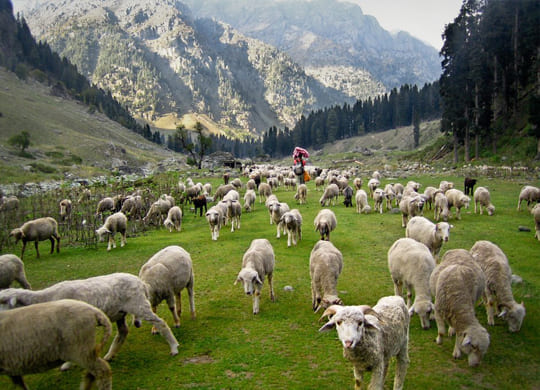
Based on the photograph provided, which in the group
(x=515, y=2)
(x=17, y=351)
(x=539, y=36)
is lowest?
(x=17, y=351)

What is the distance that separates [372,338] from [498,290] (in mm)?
5132

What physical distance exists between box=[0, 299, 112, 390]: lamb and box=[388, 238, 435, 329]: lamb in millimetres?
7280

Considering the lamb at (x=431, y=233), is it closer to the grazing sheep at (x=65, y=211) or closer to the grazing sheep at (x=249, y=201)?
the grazing sheep at (x=249, y=201)

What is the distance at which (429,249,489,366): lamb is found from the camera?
22.9ft

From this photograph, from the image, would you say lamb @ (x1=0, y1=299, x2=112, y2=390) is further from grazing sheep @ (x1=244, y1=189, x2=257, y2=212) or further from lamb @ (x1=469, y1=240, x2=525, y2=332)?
grazing sheep @ (x1=244, y1=189, x2=257, y2=212)

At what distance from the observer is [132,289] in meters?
7.70

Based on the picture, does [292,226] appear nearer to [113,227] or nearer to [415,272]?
[415,272]

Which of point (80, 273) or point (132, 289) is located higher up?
point (132, 289)

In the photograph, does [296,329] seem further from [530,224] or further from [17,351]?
[530,224]

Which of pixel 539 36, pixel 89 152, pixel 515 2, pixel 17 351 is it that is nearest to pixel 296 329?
pixel 17 351

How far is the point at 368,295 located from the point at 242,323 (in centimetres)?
415

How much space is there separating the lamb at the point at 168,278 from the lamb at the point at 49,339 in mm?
2551

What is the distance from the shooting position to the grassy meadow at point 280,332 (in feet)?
22.1

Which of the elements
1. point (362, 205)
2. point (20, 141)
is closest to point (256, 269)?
point (362, 205)
